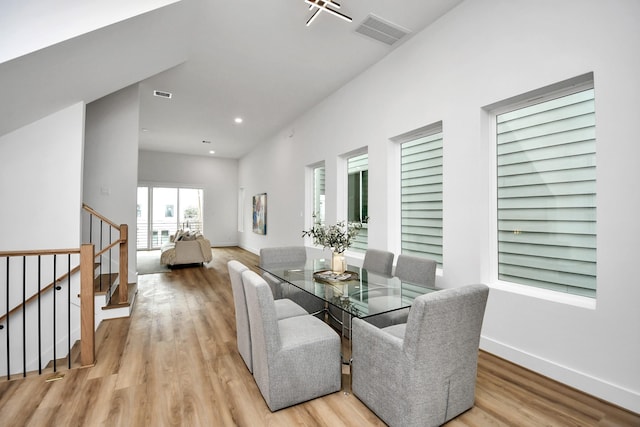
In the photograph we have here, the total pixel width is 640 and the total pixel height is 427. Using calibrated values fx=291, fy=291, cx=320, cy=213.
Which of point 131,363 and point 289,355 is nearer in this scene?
point 289,355

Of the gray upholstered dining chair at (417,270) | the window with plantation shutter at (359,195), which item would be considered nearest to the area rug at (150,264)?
the window with plantation shutter at (359,195)

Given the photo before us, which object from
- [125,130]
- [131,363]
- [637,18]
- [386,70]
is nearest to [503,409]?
[637,18]

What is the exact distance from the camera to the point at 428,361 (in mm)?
1500

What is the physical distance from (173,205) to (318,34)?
27.5 feet

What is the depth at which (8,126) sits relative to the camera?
313 centimetres

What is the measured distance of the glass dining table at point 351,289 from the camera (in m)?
1.89

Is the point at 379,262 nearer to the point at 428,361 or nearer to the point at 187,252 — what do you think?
the point at 428,361

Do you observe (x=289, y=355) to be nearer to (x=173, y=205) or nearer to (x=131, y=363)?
(x=131, y=363)

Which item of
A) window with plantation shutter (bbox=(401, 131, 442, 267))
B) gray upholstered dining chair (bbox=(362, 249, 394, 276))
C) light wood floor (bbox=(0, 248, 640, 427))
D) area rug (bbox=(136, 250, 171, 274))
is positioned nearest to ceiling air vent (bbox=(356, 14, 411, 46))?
window with plantation shutter (bbox=(401, 131, 442, 267))

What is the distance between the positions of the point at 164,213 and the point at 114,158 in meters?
5.59

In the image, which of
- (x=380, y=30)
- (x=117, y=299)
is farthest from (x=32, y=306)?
(x=380, y=30)

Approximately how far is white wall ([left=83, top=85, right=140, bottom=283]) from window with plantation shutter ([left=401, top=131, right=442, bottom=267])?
13.4 ft

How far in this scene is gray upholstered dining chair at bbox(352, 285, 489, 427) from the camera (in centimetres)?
146

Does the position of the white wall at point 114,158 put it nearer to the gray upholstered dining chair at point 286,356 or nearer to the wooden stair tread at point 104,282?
the wooden stair tread at point 104,282
